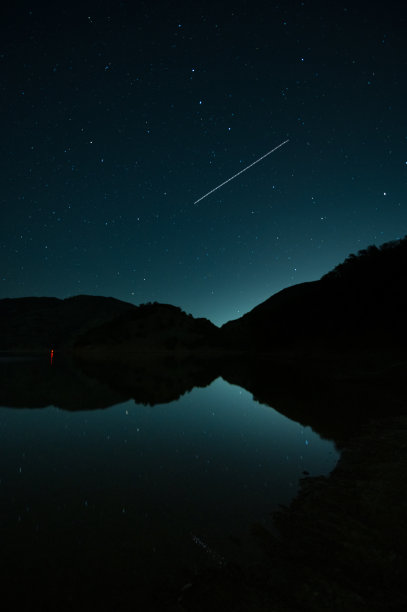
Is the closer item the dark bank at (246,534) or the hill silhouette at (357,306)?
the dark bank at (246,534)

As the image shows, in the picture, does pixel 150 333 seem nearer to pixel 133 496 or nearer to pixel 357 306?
pixel 357 306

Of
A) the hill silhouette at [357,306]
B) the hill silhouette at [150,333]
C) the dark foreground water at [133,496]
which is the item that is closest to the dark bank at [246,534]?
the dark foreground water at [133,496]

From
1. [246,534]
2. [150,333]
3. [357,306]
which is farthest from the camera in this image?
[150,333]

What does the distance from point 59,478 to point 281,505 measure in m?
4.61

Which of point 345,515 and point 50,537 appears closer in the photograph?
point 50,537

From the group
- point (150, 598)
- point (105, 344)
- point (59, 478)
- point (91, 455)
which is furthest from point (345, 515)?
point (105, 344)

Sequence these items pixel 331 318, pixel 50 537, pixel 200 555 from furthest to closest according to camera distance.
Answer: pixel 331 318 → pixel 50 537 → pixel 200 555

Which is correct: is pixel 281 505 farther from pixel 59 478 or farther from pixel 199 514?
pixel 59 478

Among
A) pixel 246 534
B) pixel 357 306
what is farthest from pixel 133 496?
pixel 357 306

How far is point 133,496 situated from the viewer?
6.07m

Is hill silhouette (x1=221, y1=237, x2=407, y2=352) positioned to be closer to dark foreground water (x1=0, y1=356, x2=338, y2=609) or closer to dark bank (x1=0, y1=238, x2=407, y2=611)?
dark bank (x1=0, y1=238, x2=407, y2=611)

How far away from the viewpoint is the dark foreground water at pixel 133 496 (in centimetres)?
389

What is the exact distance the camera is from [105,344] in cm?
13112

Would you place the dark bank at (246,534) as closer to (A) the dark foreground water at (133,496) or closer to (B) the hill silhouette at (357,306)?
(A) the dark foreground water at (133,496)
